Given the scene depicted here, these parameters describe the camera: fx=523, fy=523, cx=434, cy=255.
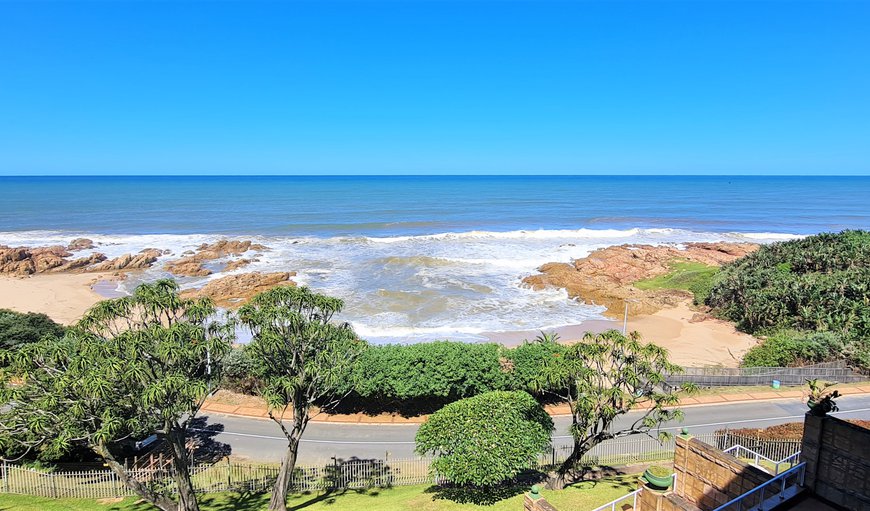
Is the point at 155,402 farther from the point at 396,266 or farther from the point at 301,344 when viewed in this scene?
the point at 396,266

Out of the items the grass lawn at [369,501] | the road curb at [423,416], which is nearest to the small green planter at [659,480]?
the grass lawn at [369,501]

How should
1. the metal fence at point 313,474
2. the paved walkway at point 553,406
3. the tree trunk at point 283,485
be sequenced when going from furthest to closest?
1. the paved walkway at point 553,406
2. the metal fence at point 313,474
3. the tree trunk at point 283,485

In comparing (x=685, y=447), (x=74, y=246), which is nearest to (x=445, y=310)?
(x=685, y=447)

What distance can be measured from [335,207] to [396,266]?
6973 cm

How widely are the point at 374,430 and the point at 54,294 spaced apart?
41.1 meters

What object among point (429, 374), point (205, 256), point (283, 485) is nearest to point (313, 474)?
point (283, 485)

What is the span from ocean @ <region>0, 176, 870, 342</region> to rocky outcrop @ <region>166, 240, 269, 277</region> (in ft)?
6.73

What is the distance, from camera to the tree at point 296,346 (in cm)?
1441

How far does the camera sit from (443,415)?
17.0 metres

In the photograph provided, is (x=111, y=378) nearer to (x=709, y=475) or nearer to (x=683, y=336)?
(x=709, y=475)

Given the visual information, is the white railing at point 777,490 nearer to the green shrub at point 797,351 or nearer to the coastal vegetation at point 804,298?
the green shrub at point 797,351

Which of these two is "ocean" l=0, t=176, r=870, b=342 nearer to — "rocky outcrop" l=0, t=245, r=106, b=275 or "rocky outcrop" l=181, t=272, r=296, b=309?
"rocky outcrop" l=181, t=272, r=296, b=309

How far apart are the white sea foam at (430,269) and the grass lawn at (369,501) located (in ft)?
62.2

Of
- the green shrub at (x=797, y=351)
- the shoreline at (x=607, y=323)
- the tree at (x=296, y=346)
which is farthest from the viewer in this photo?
the shoreline at (x=607, y=323)
